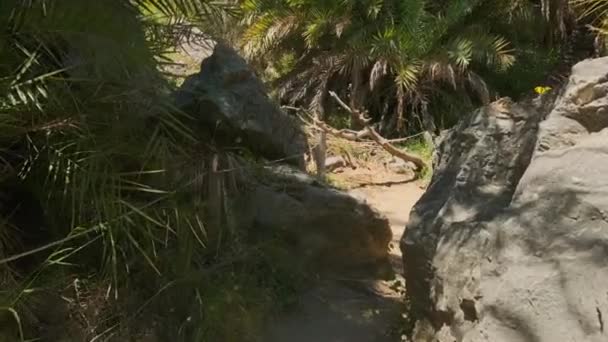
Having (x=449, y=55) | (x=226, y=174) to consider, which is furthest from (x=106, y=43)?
(x=449, y=55)

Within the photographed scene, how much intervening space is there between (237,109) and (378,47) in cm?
668

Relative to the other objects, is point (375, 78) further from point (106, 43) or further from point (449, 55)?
point (106, 43)

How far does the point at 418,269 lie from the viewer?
15.7 feet

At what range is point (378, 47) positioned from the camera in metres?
12.3

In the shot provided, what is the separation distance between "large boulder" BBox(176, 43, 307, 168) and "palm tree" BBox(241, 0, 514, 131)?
19.2ft

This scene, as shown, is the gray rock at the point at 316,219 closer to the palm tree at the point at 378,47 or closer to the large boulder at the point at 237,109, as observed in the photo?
the large boulder at the point at 237,109

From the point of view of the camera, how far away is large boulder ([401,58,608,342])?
3.36 m

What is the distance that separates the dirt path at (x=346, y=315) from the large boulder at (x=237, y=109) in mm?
993

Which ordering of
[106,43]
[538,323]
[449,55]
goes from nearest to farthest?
[538,323], [106,43], [449,55]

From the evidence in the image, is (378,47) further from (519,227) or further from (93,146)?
(519,227)

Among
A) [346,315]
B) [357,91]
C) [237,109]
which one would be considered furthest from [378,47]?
[346,315]

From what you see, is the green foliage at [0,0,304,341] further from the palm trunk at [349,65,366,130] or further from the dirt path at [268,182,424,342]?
the palm trunk at [349,65,366,130]

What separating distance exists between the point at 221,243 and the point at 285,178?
0.87 meters

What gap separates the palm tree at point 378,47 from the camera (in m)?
12.2
